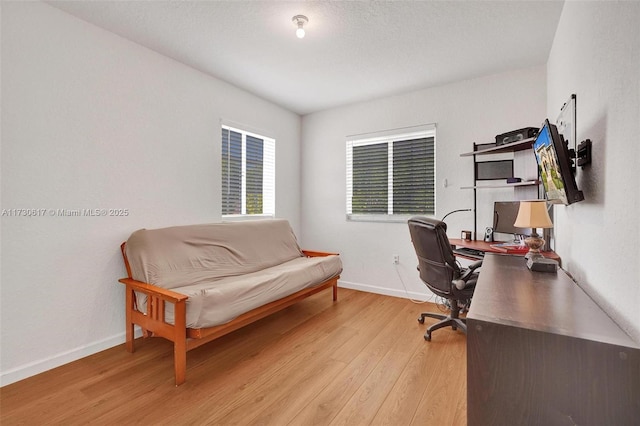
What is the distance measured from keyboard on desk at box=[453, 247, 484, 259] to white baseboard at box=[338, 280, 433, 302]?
855 millimetres

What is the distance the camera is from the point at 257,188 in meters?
3.97

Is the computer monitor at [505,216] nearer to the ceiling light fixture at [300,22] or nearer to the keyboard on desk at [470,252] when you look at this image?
the keyboard on desk at [470,252]

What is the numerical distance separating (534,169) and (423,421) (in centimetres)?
251

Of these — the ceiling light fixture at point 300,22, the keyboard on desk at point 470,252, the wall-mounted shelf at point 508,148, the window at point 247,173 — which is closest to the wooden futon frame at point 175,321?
the window at point 247,173

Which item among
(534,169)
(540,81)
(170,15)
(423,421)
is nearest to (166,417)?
(423,421)

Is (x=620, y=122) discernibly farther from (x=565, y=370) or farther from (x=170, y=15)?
(x=170, y=15)

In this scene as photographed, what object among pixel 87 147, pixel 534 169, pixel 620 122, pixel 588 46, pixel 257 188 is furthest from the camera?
pixel 257 188

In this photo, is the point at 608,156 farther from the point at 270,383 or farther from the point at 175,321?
the point at 175,321

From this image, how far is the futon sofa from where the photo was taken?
2.06 m

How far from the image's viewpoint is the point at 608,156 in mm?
1253

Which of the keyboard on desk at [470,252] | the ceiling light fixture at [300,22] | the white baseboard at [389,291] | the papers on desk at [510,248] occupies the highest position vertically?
the ceiling light fixture at [300,22]

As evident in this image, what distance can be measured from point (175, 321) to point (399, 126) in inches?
129

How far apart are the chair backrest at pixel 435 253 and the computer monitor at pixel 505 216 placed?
0.94m

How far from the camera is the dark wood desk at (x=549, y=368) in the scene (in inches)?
35.3
